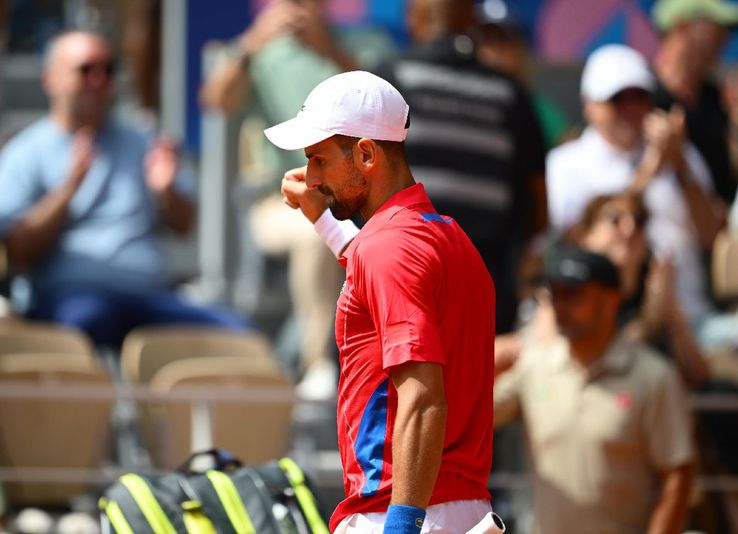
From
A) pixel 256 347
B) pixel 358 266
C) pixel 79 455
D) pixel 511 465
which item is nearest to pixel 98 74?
pixel 256 347

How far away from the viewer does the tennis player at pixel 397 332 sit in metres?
3.01

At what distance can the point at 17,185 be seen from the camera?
6.74m

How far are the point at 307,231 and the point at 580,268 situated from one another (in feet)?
6.96

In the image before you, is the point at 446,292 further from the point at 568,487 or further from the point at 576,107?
the point at 576,107

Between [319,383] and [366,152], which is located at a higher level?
[366,152]

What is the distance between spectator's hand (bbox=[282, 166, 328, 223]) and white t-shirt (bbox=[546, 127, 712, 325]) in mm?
3177

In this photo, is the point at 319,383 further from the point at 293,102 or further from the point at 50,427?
the point at 293,102

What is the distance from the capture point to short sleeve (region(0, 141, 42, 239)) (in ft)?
21.9

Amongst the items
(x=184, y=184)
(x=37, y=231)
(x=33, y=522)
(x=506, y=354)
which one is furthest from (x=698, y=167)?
(x=33, y=522)

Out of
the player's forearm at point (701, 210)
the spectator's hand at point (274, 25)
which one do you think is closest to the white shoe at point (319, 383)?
the spectator's hand at point (274, 25)

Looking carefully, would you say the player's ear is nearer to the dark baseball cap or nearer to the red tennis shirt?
the red tennis shirt

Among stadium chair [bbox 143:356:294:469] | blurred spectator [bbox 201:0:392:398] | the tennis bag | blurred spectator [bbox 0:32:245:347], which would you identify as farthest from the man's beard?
blurred spectator [bbox 0:32:245:347]

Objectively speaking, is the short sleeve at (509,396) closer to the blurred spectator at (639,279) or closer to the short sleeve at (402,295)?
the blurred spectator at (639,279)

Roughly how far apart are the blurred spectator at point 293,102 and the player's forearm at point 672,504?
1.81 metres
